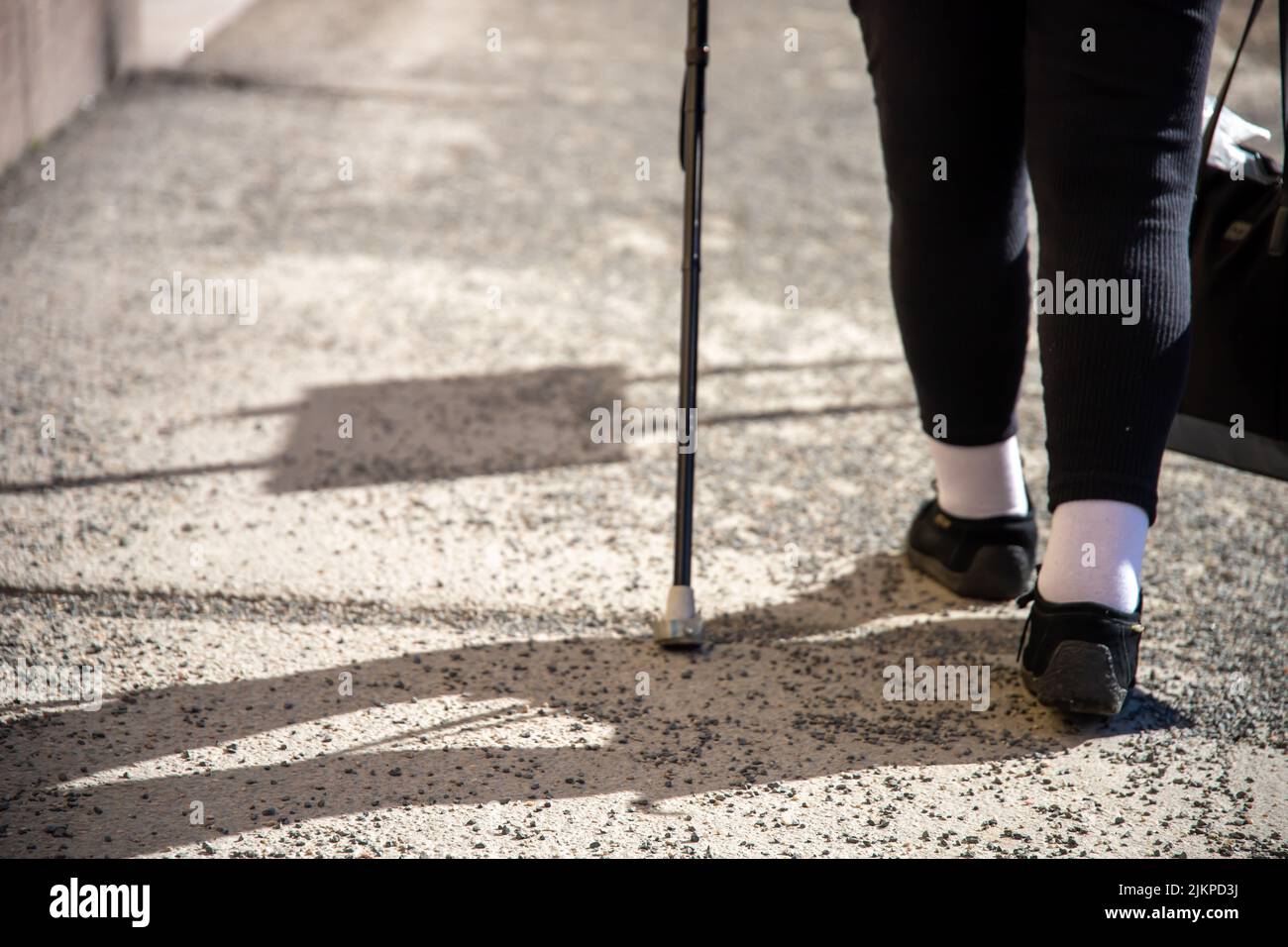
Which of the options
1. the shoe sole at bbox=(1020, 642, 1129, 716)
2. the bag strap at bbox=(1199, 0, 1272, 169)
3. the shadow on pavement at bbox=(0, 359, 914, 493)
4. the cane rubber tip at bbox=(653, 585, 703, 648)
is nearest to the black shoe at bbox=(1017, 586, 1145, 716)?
the shoe sole at bbox=(1020, 642, 1129, 716)

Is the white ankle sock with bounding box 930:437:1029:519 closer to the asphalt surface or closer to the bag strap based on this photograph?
the asphalt surface

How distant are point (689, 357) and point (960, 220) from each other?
1.62 ft

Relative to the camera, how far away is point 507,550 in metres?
2.66

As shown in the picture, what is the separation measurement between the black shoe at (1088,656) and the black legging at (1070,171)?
165mm

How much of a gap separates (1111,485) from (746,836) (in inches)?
28.7

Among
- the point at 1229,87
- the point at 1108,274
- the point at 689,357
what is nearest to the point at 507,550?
the point at 689,357

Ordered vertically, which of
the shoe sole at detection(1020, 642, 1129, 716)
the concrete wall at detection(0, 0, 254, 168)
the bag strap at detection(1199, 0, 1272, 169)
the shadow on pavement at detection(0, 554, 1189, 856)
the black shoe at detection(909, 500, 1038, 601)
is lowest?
the shadow on pavement at detection(0, 554, 1189, 856)

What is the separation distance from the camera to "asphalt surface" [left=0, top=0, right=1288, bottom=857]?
1887mm

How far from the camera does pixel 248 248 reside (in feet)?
13.7

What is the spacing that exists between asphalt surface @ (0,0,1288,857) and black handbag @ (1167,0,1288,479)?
14.9 inches

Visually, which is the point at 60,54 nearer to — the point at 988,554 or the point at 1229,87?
the point at 988,554

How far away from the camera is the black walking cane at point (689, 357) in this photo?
2258mm
